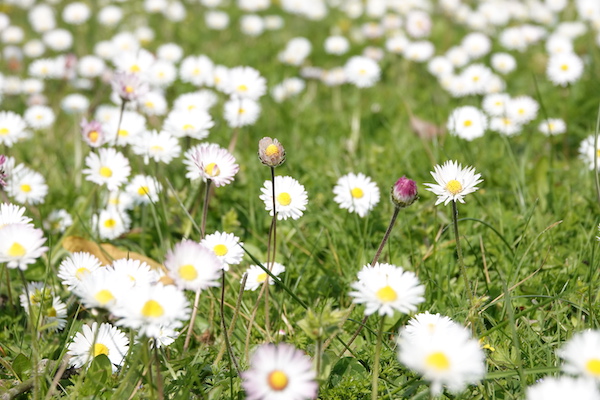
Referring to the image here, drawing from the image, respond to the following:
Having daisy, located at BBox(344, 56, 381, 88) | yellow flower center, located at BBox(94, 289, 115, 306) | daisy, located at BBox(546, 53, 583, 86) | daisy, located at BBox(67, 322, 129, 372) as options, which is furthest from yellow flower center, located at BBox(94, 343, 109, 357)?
daisy, located at BBox(546, 53, 583, 86)

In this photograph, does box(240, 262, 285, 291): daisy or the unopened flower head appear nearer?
box(240, 262, 285, 291): daisy

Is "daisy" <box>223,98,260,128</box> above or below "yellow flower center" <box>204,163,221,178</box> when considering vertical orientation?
above

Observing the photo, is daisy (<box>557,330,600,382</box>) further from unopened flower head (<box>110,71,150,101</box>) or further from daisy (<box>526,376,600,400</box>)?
unopened flower head (<box>110,71,150,101</box>)

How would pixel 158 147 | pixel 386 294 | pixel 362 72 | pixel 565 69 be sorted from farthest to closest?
pixel 362 72 < pixel 565 69 < pixel 158 147 < pixel 386 294

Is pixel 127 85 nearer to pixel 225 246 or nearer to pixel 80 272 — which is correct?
pixel 80 272

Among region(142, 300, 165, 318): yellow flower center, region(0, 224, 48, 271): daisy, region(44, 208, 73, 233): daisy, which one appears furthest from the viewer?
region(44, 208, 73, 233): daisy

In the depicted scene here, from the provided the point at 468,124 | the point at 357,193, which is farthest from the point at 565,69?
the point at 357,193

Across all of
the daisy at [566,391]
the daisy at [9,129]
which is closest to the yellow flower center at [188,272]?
the daisy at [566,391]
